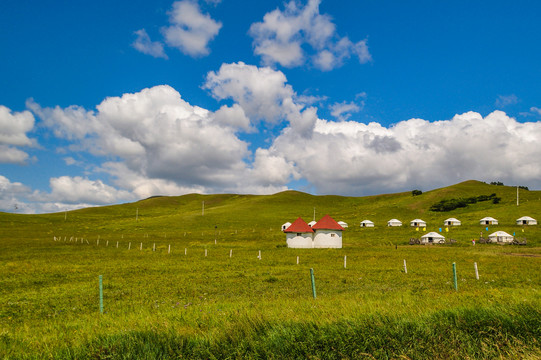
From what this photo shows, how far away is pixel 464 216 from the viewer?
90.7 metres

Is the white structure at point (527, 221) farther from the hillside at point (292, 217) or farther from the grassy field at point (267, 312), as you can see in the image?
the grassy field at point (267, 312)

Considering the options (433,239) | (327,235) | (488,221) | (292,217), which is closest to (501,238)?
(433,239)

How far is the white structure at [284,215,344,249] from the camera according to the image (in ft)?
169

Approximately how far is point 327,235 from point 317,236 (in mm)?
1723

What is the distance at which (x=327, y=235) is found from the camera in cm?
5184

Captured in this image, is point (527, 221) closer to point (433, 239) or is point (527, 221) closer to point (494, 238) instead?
point (494, 238)

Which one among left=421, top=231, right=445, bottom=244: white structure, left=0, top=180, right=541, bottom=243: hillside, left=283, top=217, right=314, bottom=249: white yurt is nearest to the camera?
left=283, top=217, right=314, bottom=249: white yurt

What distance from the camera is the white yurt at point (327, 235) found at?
169 ft

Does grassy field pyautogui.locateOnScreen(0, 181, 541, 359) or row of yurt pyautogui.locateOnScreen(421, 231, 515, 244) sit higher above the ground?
grassy field pyautogui.locateOnScreen(0, 181, 541, 359)

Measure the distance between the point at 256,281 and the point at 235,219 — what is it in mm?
97003

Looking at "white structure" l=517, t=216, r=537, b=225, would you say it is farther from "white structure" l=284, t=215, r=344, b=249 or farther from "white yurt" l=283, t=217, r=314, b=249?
"white yurt" l=283, t=217, r=314, b=249

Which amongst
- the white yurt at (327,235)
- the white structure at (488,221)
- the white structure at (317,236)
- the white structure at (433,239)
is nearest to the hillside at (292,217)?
the white structure at (488,221)

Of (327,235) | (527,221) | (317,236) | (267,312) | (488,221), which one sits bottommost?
(317,236)

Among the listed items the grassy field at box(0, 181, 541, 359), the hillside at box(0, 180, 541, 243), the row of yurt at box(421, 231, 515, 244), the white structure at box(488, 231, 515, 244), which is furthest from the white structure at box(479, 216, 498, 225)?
the grassy field at box(0, 181, 541, 359)
